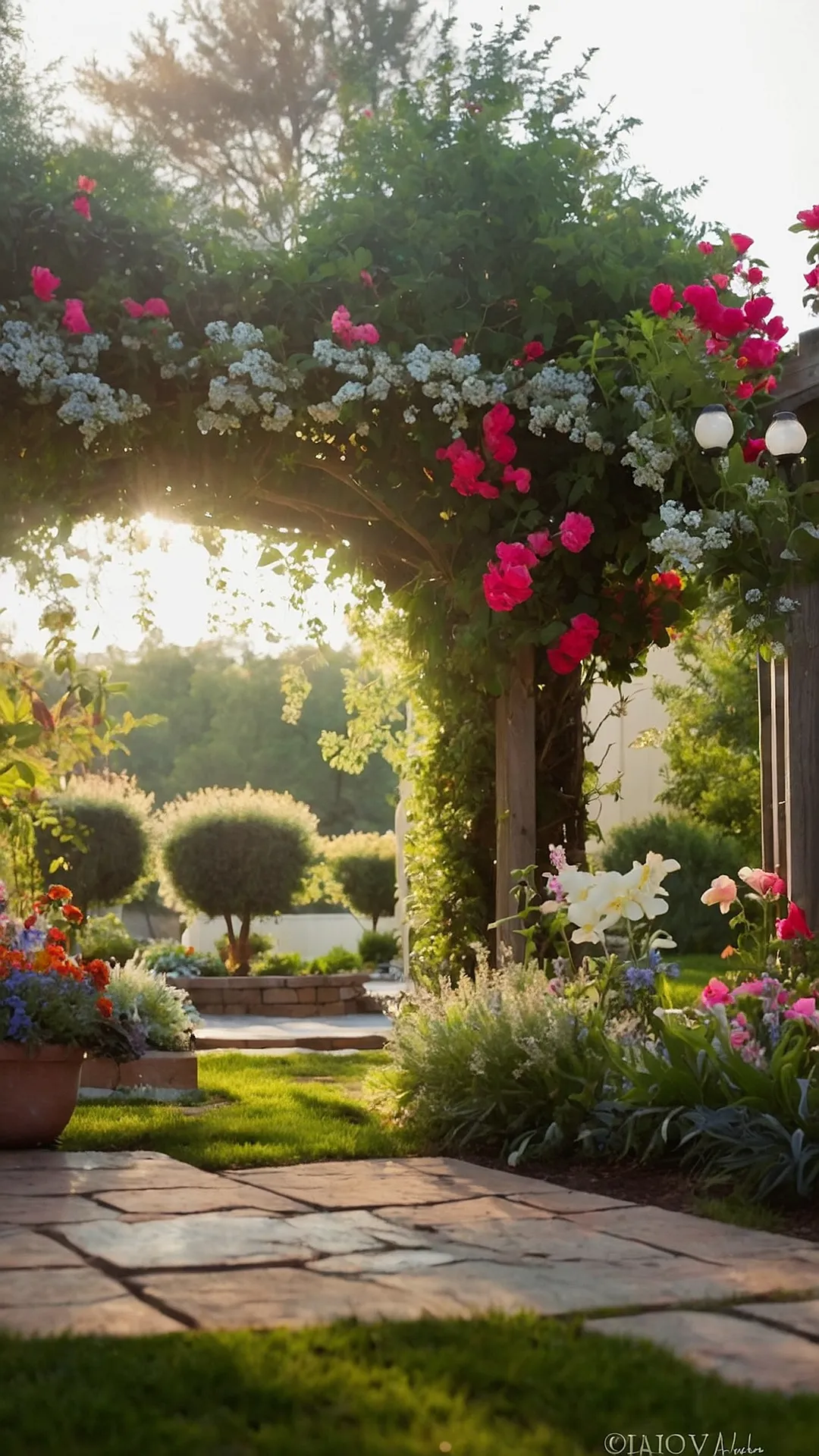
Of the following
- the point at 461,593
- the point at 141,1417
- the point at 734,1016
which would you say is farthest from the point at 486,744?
the point at 141,1417

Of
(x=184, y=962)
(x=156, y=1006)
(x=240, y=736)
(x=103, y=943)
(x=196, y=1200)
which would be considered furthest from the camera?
(x=240, y=736)

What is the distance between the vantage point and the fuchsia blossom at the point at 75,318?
17.2ft

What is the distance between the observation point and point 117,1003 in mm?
6191

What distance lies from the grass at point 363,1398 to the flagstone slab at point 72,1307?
0.32 ft

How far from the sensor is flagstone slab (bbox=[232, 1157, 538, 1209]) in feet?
11.9

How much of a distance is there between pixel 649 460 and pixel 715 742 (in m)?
11.0

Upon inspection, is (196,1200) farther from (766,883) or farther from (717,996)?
(766,883)

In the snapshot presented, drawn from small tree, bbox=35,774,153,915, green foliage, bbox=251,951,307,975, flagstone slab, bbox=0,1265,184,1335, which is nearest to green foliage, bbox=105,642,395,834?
small tree, bbox=35,774,153,915

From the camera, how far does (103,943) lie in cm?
1081

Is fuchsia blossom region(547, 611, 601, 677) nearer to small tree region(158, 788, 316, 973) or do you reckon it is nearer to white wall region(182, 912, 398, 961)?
small tree region(158, 788, 316, 973)

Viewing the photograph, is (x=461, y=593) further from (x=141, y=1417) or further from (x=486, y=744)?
(x=141, y=1417)

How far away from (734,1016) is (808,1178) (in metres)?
0.95

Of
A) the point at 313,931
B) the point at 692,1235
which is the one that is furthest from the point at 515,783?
the point at 313,931

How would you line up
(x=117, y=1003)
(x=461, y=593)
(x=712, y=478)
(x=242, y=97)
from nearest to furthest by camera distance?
(x=712, y=478), (x=461, y=593), (x=117, y=1003), (x=242, y=97)
